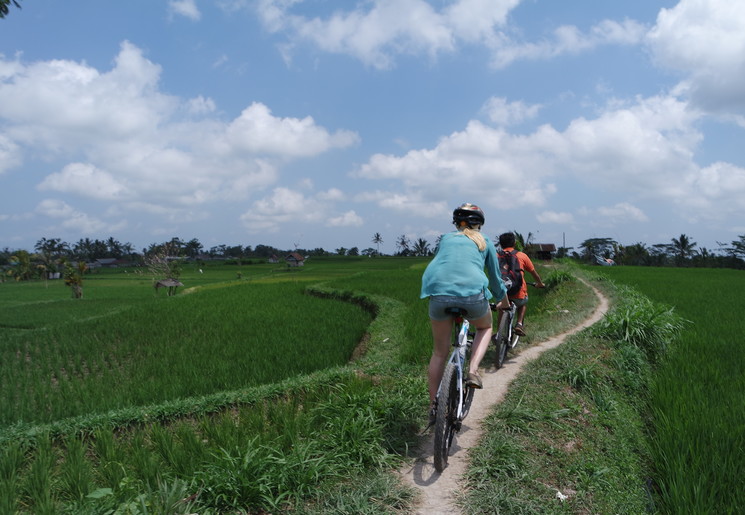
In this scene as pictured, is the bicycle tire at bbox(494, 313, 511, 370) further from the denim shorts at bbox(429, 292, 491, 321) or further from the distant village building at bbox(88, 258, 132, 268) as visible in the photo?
the distant village building at bbox(88, 258, 132, 268)

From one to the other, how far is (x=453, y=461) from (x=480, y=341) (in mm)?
815

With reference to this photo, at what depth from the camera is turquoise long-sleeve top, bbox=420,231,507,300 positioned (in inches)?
106

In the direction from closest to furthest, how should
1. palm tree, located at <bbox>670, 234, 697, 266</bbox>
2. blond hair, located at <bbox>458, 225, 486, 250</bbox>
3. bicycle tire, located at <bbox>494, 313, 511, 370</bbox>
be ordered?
1. blond hair, located at <bbox>458, 225, 486, 250</bbox>
2. bicycle tire, located at <bbox>494, 313, 511, 370</bbox>
3. palm tree, located at <bbox>670, 234, 697, 266</bbox>

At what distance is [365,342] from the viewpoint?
7.83 meters

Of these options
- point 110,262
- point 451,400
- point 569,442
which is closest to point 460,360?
point 451,400

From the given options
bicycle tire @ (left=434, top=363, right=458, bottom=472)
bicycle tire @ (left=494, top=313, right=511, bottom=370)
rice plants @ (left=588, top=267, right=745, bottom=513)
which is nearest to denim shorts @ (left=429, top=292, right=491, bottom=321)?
bicycle tire @ (left=434, top=363, right=458, bottom=472)

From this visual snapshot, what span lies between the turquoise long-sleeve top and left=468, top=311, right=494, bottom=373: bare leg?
0.23m

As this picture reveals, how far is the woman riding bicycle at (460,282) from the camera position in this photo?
2686 millimetres

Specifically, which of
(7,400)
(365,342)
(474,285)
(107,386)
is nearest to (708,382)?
(474,285)

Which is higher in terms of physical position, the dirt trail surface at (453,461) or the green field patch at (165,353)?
the dirt trail surface at (453,461)

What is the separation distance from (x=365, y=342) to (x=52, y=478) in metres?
5.45

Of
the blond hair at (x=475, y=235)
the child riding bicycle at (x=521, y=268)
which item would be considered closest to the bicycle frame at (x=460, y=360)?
the blond hair at (x=475, y=235)

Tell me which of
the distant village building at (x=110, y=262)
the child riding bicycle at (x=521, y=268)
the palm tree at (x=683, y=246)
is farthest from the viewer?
the distant village building at (x=110, y=262)

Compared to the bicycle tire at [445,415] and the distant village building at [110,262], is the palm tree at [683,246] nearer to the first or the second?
the bicycle tire at [445,415]
